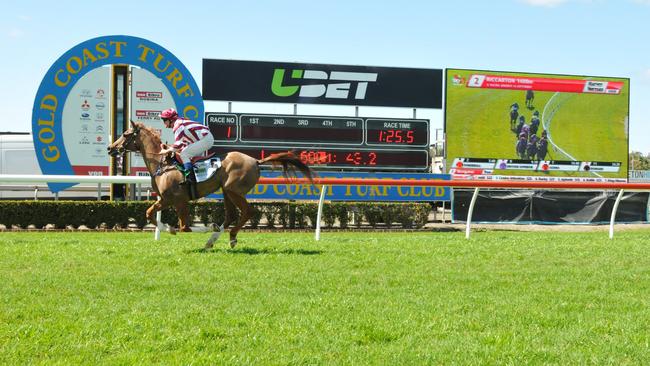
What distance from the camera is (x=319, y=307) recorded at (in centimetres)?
428

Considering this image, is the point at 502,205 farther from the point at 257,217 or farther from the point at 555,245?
the point at 555,245

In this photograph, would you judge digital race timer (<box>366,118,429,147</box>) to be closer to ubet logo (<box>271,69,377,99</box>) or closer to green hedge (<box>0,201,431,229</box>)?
ubet logo (<box>271,69,377,99</box>)

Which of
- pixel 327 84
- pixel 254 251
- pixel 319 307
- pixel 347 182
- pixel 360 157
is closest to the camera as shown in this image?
pixel 319 307

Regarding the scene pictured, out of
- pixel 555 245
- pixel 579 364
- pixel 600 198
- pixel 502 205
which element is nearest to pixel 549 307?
pixel 579 364

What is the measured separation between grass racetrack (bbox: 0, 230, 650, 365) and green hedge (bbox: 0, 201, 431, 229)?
8834 millimetres

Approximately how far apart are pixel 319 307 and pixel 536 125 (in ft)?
72.0

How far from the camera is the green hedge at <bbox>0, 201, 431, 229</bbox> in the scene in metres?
15.5

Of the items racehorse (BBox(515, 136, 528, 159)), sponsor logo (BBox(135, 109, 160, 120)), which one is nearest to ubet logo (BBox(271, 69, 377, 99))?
sponsor logo (BBox(135, 109, 160, 120))

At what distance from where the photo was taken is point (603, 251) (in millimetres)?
7398

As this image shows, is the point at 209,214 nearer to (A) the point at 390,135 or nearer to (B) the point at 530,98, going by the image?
(A) the point at 390,135

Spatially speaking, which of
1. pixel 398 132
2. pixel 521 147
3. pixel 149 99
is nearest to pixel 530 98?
pixel 521 147

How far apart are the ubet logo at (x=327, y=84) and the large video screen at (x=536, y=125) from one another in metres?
4.67

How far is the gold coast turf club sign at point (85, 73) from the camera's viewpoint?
16.8 m

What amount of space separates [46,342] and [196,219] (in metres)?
13.7
